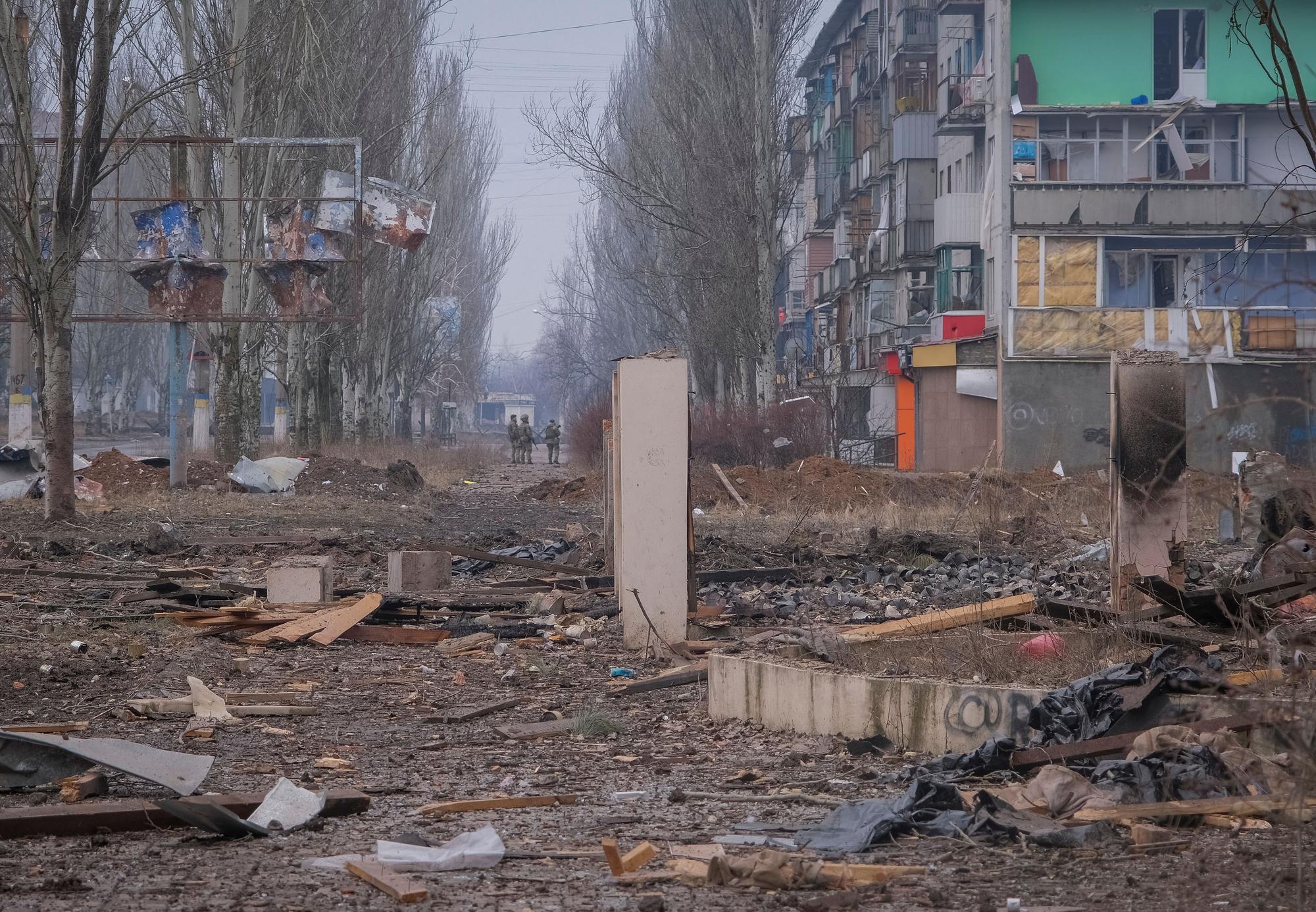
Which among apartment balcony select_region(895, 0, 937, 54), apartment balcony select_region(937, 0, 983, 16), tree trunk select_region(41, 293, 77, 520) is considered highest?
apartment balcony select_region(895, 0, 937, 54)

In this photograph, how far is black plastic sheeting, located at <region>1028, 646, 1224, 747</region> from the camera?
Answer: 5156 millimetres

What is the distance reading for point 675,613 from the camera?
8.97 meters

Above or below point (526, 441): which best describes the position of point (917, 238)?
above

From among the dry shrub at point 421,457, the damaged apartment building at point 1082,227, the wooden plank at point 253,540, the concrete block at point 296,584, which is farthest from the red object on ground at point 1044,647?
the damaged apartment building at point 1082,227

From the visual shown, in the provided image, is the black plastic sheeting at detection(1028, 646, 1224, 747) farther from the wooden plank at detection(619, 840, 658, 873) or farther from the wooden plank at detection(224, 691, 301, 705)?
the wooden plank at detection(224, 691, 301, 705)

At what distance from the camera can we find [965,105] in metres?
35.5

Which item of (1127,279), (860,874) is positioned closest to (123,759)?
(860,874)

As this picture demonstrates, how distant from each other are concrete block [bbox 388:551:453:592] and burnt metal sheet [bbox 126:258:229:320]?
9.57 metres

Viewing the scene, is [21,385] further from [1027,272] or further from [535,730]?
[535,730]

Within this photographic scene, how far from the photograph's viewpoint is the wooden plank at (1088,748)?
4.79m

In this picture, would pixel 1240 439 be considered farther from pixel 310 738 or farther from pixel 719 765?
pixel 310 738

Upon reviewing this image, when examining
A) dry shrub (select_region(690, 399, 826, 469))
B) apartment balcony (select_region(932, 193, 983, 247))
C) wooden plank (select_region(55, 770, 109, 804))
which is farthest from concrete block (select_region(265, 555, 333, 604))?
apartment balcony (select_region(932, 193, 983, 247))

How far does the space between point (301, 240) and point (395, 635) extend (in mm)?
12115

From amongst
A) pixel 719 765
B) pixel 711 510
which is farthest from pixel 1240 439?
pixel 711 510
